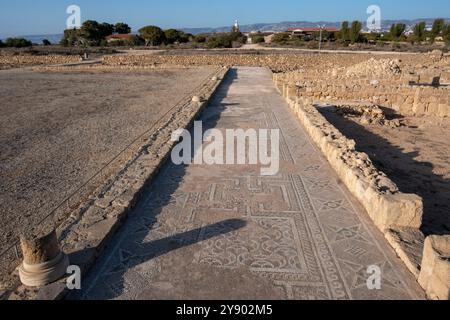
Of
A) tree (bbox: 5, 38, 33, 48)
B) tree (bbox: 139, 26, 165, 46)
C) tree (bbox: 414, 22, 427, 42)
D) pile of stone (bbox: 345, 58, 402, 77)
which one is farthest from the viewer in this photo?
tree (bbox: 139, 26, 165, 46)

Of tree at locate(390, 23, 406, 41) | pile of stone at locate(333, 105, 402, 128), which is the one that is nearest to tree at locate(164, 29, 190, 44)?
tree at locate(390, 23, 406, 41)

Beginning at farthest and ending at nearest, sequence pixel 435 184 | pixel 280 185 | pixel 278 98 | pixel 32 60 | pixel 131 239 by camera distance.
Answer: pixel 32 60 → pixel 278 98 → pixel 435 184 → pixel 280 185 → pixel 131 239

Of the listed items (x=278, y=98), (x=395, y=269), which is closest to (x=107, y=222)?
(x=395, y=269)

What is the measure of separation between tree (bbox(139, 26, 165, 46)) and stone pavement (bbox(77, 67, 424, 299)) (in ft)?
177

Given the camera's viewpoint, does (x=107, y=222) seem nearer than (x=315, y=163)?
Yes

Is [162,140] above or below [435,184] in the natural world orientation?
above

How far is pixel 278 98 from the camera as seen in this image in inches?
484

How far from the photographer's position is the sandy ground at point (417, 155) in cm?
504

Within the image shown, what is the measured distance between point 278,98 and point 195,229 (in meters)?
9.08

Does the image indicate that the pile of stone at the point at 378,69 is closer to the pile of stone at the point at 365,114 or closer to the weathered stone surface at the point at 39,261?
the pile of stone at the point at 365,114

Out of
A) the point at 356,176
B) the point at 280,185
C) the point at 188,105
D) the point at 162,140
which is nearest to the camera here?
the point at 356,176

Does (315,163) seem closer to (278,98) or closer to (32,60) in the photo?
(278,98)

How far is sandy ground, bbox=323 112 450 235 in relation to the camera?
16.5 feet

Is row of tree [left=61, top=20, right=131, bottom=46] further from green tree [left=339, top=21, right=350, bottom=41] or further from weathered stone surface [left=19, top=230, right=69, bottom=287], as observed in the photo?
weathered stone surface [left=19, top=230, right=69, bottom=287]
